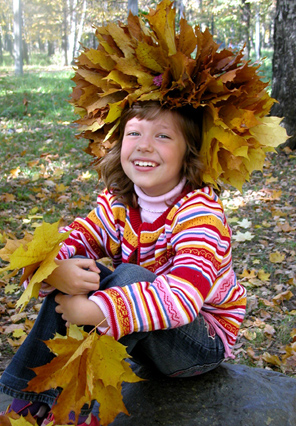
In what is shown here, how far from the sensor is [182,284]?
1.51 meters

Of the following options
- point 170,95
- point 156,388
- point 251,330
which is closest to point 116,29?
point 170,95

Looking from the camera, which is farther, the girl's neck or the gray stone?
the girl's neck

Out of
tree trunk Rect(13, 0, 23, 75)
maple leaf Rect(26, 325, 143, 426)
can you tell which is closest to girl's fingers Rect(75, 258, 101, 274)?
maple leaf Rect(26, 325, 143, 426)

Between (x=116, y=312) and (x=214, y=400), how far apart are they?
0.66 m

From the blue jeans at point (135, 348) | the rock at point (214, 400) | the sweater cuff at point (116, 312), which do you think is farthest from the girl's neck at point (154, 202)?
the rock at point (214, 400)

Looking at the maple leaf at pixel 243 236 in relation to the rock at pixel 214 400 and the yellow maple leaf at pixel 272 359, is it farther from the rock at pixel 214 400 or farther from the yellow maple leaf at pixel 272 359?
the rock at pixel 214 400

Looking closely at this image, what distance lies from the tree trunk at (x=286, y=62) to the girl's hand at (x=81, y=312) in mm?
4928

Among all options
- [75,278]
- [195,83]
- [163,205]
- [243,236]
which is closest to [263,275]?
[243,236]

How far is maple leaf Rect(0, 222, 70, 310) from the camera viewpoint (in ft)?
4.38

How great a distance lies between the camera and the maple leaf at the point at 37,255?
133 centimetres

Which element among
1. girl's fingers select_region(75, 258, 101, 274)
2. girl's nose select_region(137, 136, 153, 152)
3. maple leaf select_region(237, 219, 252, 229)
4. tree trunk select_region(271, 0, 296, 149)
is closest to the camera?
girl's fingers select_region(75, 258, 101, 274)

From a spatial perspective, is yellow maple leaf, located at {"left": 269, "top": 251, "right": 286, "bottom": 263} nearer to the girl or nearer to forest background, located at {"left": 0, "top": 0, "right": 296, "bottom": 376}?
forest background, located at {"left": 0, "top": 0, "right": 296, "bottom": 376}

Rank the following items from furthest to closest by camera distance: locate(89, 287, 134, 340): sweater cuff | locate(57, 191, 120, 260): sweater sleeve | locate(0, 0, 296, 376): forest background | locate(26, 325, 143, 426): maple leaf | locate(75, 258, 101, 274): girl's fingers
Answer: locate(0, 0, 296, 376): forest background → locate(57, 191, 120, 260): sweater sleeve → locate(75, 258, 101, 274): girl's fingers → locate(89, 287, 134, 340): sweater cuff → locate(26, 325, 143, 426): maple leaf

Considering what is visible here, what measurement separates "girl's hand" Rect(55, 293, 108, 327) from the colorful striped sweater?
0.08 feet
